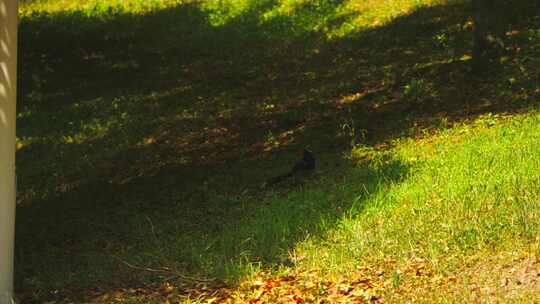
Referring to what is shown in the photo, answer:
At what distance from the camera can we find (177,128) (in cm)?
1877

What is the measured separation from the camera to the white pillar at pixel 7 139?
8.56 meters

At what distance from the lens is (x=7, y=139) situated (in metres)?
8.59

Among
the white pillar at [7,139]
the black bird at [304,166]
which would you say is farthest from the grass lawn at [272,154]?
the white pillar at [7,139]

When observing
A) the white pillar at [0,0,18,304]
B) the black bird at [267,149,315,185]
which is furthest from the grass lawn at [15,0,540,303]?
the white pillar at [0,0,18,304]

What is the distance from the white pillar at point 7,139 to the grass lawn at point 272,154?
38.4 inches

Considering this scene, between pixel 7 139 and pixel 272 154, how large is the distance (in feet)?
26.6

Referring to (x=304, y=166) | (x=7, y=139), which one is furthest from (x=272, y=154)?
(x=7, y=139)

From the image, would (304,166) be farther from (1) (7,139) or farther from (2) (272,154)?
(1) (7,139)

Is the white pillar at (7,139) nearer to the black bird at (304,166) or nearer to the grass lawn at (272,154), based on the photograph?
the grass lawn at (272,154)

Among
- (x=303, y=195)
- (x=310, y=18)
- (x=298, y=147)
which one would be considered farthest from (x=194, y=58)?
(x=303, y=195)

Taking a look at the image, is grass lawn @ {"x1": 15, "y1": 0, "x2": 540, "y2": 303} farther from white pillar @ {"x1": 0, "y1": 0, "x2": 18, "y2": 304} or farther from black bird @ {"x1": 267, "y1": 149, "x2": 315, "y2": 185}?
white pillar @ {"x1": 0, "y1": 0, "x2": 18, "y2": 304}

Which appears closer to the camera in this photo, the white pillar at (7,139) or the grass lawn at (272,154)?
the white pillar at (7,139)

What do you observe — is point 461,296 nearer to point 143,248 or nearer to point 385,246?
point 385,246

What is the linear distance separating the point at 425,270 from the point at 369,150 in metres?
6.92
